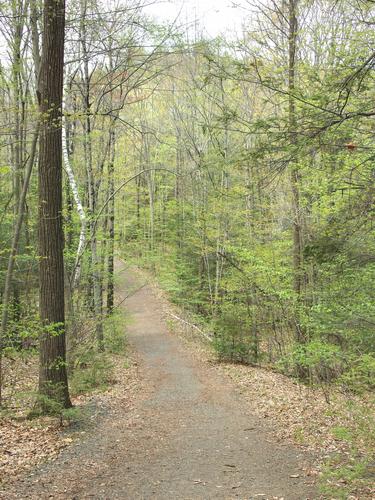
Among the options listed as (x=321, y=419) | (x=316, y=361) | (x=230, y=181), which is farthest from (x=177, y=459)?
(x=230, y=181)

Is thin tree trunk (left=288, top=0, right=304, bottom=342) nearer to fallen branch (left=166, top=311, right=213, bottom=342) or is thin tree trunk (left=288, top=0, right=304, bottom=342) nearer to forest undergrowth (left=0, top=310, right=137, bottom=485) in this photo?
forest undergrowth (left=0, top=310, right=137, bottom=485)

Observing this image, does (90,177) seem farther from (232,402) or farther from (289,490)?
(289,490)

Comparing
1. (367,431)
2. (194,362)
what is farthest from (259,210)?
(367,431)

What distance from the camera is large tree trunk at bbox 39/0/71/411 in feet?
23.2

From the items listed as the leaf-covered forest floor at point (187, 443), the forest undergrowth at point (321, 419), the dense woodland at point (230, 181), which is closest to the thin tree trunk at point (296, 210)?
the dense woodland at point (230, 181)

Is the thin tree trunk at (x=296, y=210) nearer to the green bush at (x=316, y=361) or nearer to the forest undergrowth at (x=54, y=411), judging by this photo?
the green bush at (x=316, y=361)

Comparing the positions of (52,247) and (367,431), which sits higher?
(52,247)

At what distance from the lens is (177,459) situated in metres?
6.21

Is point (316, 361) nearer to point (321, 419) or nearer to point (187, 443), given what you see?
point (321, 419)

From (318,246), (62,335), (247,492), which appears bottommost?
(247,492)

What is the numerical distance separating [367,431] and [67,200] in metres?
10.8

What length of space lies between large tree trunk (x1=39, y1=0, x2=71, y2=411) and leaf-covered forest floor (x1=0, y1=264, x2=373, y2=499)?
79 centimetres

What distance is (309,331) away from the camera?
33.5 ft

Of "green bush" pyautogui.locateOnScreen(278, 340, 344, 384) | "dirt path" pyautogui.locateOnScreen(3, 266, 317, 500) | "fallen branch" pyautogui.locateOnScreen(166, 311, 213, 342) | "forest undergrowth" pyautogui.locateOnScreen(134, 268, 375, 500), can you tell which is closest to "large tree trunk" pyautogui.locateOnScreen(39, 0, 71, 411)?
"dirt path" pyautogui.locateOnScreen(3, 266, 317, 500)
